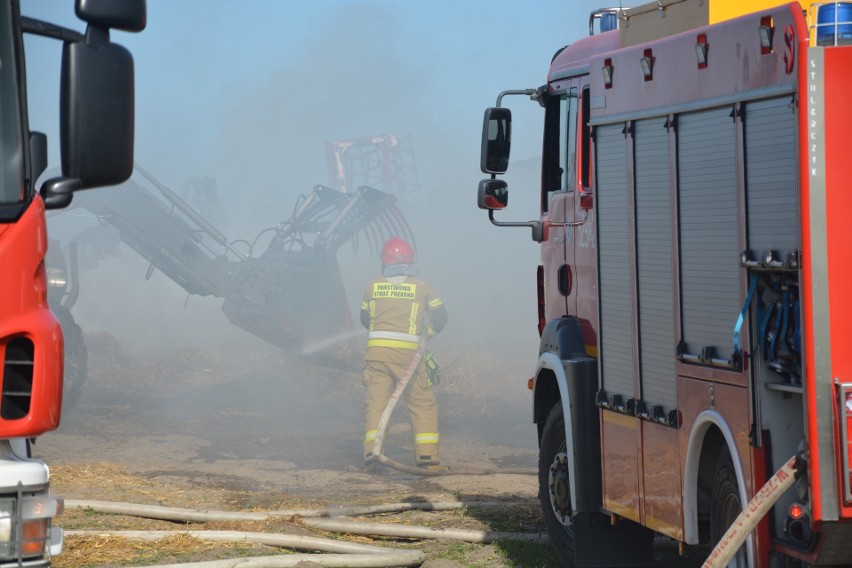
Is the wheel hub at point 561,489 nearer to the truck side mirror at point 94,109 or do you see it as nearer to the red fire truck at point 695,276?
the red fire truck at point 695,276

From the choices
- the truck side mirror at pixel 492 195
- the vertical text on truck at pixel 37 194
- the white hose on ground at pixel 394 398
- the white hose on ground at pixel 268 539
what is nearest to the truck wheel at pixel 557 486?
the white hose on ground at pixel 268 539

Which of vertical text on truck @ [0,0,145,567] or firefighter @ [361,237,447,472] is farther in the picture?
firefighter @ [361,237,447,472]

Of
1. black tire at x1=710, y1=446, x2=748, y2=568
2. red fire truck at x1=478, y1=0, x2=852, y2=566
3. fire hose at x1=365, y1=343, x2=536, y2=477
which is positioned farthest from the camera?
fire hose at x1=365, y1=343, x2=536, y2=477

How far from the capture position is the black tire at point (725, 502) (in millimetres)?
5051

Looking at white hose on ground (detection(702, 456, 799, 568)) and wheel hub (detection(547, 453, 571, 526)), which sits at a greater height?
white hose on ground (detection(702, 456, 799, 568))

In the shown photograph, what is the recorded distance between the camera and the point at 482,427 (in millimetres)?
16797

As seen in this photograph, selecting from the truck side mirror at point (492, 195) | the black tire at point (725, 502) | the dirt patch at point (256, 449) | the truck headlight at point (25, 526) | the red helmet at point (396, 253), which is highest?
the truck side mirror at point (492, 195)

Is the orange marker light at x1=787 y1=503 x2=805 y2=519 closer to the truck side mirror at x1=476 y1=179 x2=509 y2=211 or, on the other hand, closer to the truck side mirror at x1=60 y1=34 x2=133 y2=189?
the truck side mirror at x1=60 y1=34 x2=133 y2=189

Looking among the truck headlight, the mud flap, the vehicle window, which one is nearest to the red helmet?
the vehicle window

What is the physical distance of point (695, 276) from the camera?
5.39m

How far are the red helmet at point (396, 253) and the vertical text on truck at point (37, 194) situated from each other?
370 inches

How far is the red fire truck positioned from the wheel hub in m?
0.02

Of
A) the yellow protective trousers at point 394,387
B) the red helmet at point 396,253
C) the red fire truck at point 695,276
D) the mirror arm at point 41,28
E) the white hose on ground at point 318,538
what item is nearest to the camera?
the mirror arm at point 41,28

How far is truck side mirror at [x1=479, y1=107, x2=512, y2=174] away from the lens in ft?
24.8
